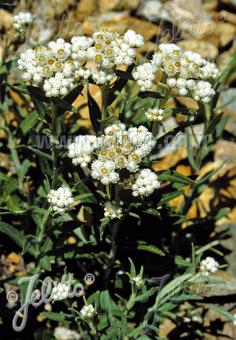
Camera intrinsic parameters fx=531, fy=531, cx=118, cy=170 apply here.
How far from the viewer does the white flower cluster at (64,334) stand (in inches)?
181

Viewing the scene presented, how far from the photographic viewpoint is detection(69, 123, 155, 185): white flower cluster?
10.7 ft

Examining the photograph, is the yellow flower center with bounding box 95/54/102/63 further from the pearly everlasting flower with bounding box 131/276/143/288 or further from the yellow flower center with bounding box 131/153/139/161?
the pearly everlasting flower with bounding box 131/276/143/288

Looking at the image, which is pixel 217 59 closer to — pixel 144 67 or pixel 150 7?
pixel 150 7

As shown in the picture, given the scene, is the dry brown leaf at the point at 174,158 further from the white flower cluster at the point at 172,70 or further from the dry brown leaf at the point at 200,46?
the white flower cluster at the point at 172,70

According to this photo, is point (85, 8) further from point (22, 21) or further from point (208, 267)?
point (208, 267)

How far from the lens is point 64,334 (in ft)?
15.2

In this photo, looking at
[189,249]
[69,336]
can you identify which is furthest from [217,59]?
[69,336]

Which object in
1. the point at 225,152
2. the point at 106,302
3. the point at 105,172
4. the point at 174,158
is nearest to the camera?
the point at 105,172

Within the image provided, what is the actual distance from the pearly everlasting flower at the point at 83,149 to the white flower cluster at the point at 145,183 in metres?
0.33

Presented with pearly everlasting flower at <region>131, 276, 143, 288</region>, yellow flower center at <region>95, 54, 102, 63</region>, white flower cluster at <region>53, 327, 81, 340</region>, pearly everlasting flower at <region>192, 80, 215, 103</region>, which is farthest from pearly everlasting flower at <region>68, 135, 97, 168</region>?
white flower cluster at <region>53, 327, 81, 340</region>

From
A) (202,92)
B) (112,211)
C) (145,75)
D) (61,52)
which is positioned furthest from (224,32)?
(112,211)

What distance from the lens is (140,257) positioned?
4.80 metres

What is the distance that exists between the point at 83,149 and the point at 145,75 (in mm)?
638

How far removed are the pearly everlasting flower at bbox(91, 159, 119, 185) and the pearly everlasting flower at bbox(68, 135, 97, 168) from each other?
0.09 metres
